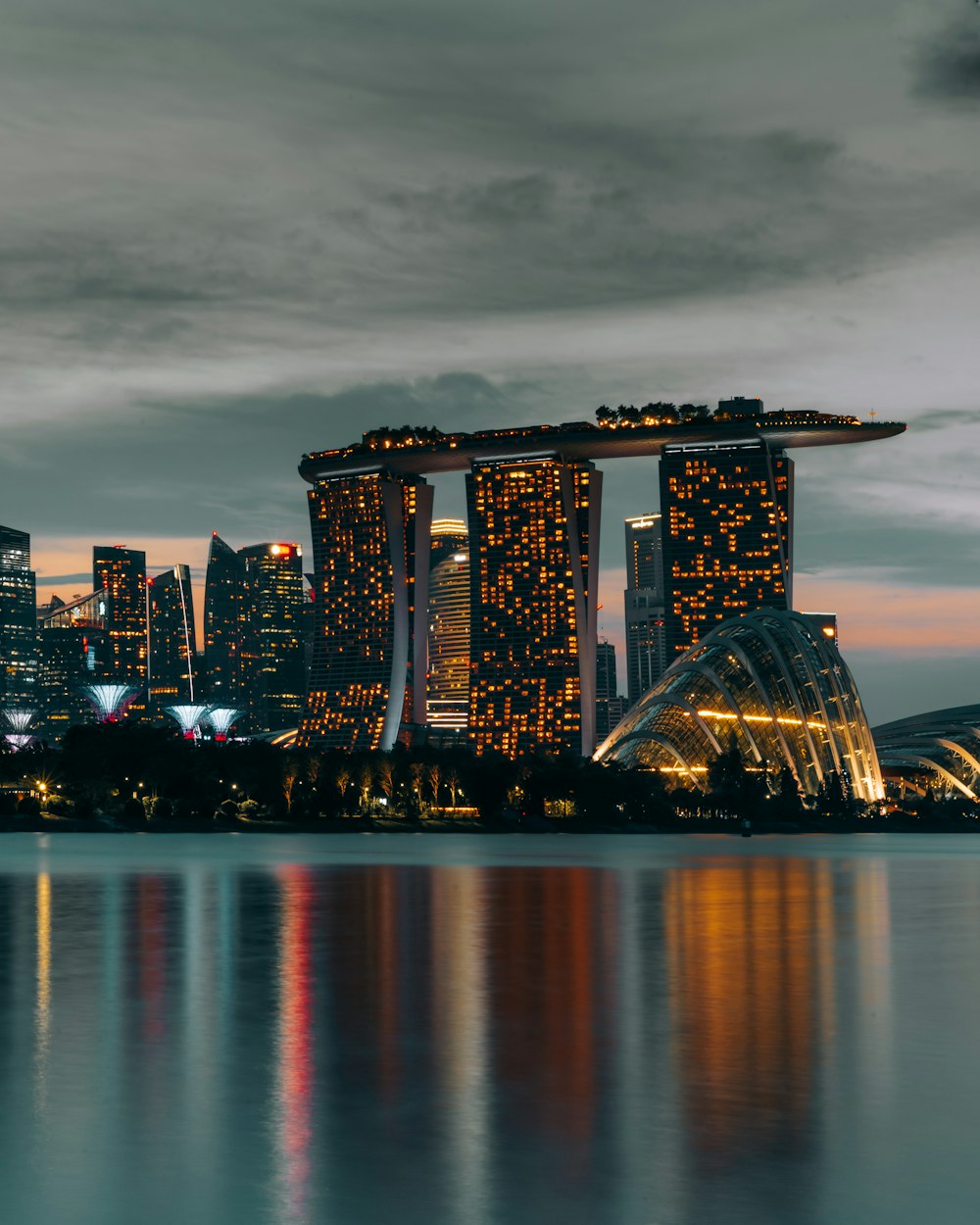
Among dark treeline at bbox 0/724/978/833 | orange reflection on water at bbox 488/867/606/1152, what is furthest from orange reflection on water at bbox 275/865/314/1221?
dark treeline at bbox 0/724/978/833

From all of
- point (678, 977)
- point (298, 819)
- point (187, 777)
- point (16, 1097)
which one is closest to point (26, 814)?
point (187, 777)

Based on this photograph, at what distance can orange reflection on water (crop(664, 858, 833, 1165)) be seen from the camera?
1936cm

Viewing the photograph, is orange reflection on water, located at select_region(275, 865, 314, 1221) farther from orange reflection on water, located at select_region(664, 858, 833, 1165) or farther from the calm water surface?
orange reflection on water, located at select_region(664, 858, 833, 1165)

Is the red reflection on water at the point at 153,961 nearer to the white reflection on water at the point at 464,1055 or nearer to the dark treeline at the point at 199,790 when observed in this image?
the white reflection on water at the point at 464,1055

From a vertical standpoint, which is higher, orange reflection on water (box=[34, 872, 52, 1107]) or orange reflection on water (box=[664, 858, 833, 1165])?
orange reflection on water (box=[34, 872, 52, 1107])

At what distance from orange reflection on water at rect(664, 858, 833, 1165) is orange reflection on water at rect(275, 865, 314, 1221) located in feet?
13.3

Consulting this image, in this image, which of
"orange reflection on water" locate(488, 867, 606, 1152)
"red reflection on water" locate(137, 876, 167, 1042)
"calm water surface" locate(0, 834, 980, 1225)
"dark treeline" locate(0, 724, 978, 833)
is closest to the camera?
"calm water surface" locate(0, 834, 980, 1225)

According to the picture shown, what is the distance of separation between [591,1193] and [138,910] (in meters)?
38.6

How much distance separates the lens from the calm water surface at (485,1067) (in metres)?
16.0

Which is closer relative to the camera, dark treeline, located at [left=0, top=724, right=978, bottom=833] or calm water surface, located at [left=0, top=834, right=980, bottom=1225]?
calm water surface, located at [left=0, top=834, right=980, bottom=1225]

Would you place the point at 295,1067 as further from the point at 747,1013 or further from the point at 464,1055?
the point at 747,1013

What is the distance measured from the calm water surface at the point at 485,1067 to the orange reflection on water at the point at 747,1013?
9 centimetres

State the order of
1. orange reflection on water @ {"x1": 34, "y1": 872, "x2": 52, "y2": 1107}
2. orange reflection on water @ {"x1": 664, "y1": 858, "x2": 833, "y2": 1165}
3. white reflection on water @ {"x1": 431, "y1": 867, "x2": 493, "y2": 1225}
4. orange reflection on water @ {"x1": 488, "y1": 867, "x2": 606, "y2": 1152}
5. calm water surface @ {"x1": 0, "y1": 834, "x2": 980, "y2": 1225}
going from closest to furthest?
calm water surface @ {"x1": 0, "y1": 834, "x2": 980, "y2": 1225}, white reflection on water @ {"x1": 431, "y1": 867, "x2": 493, "y2": 1225}, orange reflection on water @ {"x1": 664, "y1": 858, "x2": 833, "y2": 1165}, orange reflection on water @ {"x1": 488, "y1": 867, "x2": 606, "y2": 1152}, orange reflection on water @ {"x1": 34, "y1": 872, "x2": 52, "y2": 1107}

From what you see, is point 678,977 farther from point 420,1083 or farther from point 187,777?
point 187,777
